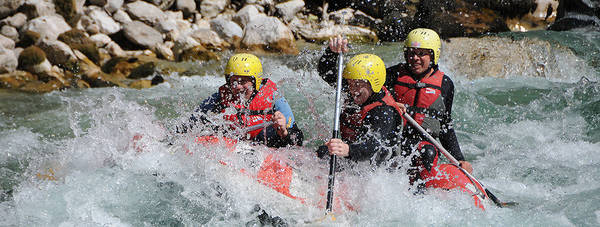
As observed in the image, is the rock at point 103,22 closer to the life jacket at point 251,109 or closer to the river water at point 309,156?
the river water at point 309,156

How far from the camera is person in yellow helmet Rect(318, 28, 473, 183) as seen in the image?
4859 mm

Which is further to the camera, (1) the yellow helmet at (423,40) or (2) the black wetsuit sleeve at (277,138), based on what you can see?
(1) the yellow helmet at (423,40)

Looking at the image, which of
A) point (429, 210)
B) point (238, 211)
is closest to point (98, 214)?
point (238, 211)

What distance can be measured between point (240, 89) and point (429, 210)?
2.13m

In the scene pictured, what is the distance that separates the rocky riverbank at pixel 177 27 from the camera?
10.0 m

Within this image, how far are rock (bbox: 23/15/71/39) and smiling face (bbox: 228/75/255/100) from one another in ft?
24.3

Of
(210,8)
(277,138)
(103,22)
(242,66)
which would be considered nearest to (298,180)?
(277,138)

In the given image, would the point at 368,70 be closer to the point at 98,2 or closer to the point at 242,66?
the point at 242,66

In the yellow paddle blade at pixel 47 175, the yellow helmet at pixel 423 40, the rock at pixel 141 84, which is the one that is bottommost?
the rock at pixel 141 84

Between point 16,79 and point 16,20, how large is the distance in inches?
79.7

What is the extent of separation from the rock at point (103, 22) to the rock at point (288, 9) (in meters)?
5.00

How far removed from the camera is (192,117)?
4895 millimetres

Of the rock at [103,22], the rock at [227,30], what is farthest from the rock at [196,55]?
the rock at [103,22]

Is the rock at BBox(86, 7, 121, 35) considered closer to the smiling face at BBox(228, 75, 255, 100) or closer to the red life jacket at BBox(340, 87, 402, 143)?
the smiling face at BBox(228, 75, 255, 100)
